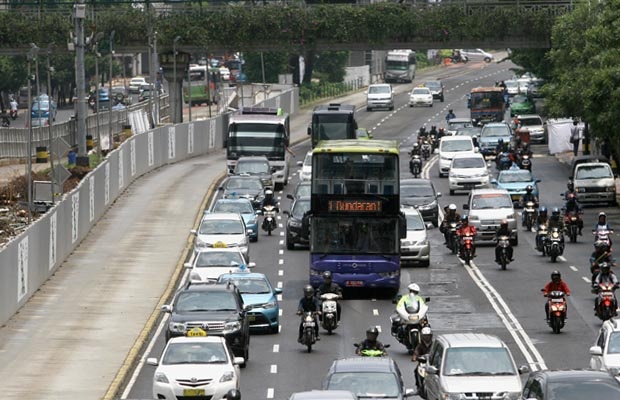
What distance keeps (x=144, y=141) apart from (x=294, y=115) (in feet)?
138

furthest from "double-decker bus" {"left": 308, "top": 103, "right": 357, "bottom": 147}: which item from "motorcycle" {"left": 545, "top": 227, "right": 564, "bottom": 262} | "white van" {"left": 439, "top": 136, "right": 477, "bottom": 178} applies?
"motorcycle" {"left": 545, "top": 227, "right": 564, "bottom": 262}

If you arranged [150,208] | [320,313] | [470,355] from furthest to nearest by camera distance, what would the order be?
[150,208] < [320,313] < [470,355]

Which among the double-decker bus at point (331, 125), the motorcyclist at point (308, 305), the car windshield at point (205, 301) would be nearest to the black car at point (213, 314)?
the car windshield at point (205, 301)

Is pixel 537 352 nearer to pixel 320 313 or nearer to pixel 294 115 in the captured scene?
pixel 320 313

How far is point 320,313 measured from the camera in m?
39.0

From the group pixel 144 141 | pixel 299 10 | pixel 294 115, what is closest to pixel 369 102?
pixel 294 115

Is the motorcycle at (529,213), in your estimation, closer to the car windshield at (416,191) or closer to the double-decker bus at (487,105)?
the car windshield at (416,191)

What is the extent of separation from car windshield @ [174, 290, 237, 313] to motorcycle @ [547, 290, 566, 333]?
24.7 ft

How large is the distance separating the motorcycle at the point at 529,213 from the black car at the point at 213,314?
25.3 m

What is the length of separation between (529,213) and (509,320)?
64.2ft

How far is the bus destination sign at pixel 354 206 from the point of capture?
145 feet

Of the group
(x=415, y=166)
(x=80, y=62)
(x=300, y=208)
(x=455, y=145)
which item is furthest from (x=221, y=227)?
(x=455, y=145)

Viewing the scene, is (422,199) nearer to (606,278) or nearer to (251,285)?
(251,285)

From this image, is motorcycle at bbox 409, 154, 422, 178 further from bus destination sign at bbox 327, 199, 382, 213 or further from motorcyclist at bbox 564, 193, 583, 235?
bus destination sign at bbox 327, 199, 382, 213
